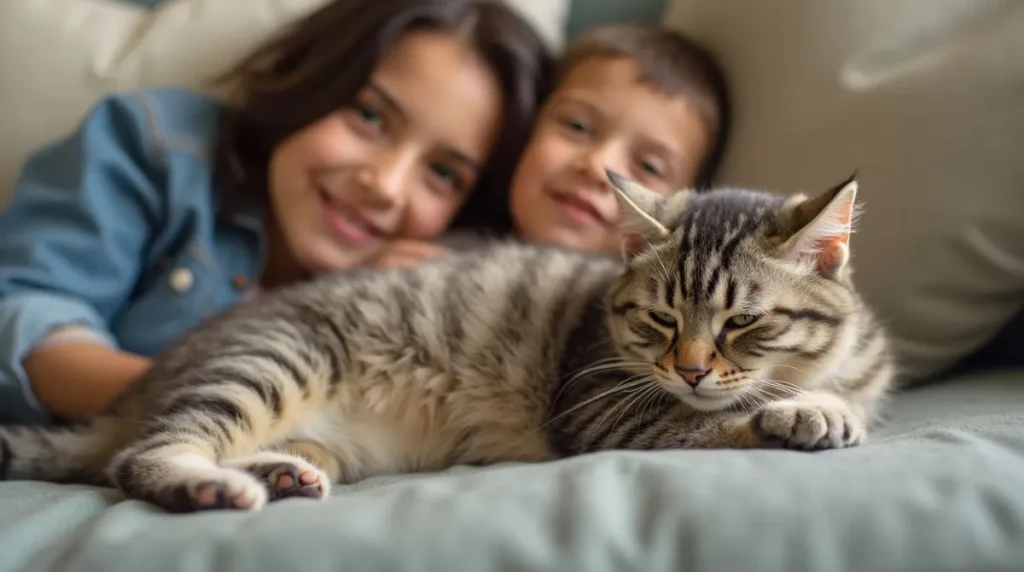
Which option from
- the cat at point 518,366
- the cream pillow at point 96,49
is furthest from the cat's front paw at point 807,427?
the cream pillow at point 96,49

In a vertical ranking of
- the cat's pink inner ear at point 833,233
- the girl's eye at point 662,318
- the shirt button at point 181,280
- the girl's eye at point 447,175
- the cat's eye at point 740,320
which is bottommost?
the shirt button at point 181,280

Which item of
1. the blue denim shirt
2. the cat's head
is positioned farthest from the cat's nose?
the blue denim shirt

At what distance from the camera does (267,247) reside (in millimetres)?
1604

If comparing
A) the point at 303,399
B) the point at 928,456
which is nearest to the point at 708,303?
the point at 928,456

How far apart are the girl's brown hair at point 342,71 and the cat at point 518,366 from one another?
37 cm

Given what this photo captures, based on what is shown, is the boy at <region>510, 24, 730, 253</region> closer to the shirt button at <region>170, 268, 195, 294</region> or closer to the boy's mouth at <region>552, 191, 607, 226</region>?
the boy's mouth at <region>552, 191, 607, 226</region>

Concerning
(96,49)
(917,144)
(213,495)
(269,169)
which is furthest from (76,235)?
(917,144)

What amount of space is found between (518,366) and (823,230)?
481 millimetres

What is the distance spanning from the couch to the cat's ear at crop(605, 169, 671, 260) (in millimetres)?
332

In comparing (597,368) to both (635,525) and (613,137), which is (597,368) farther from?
(613,137)

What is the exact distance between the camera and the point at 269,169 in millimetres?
1565

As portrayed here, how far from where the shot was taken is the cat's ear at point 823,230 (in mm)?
857

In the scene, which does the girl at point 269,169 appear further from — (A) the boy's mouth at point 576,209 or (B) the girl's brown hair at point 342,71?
(A) the boy's mouth at point 576,209

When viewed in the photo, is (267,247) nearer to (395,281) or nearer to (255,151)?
(255,151)
